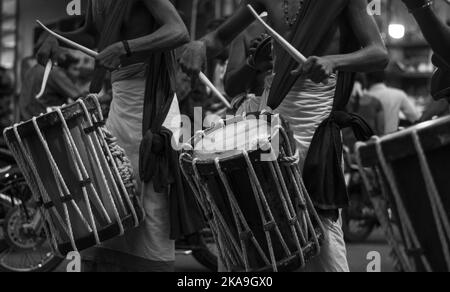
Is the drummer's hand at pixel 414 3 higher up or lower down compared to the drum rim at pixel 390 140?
higher up

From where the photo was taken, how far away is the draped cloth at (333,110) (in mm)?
3670

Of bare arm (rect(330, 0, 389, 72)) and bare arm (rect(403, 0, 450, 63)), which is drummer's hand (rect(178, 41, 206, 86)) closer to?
bare arm (rect(330, 0, 389, 72))

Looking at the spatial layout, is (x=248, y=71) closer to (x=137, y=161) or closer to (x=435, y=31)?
(x=137, y=161)

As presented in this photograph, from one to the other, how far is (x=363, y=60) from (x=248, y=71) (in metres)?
1.25

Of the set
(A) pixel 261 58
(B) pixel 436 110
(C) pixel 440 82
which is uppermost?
(A) pixel 261 58

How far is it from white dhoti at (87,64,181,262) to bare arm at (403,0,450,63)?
140cm

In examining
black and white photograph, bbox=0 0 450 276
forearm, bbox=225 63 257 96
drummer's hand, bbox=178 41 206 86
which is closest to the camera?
black and white photograph, bbox=0 0 450 276

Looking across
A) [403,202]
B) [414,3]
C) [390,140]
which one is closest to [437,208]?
[403,202]

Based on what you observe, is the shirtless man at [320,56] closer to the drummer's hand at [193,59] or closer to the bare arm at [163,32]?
the drummer's hand at [193,59]

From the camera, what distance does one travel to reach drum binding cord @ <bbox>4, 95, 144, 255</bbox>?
13.0ft

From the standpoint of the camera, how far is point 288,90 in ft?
12.1

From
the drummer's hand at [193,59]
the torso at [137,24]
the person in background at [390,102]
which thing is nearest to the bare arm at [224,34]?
the drummer's hand at [193,59]

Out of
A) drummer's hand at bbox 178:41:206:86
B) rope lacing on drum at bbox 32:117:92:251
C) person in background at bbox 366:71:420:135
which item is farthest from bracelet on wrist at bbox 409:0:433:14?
person in background at bbox 366:71:420:135

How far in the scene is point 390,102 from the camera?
9797 mm
